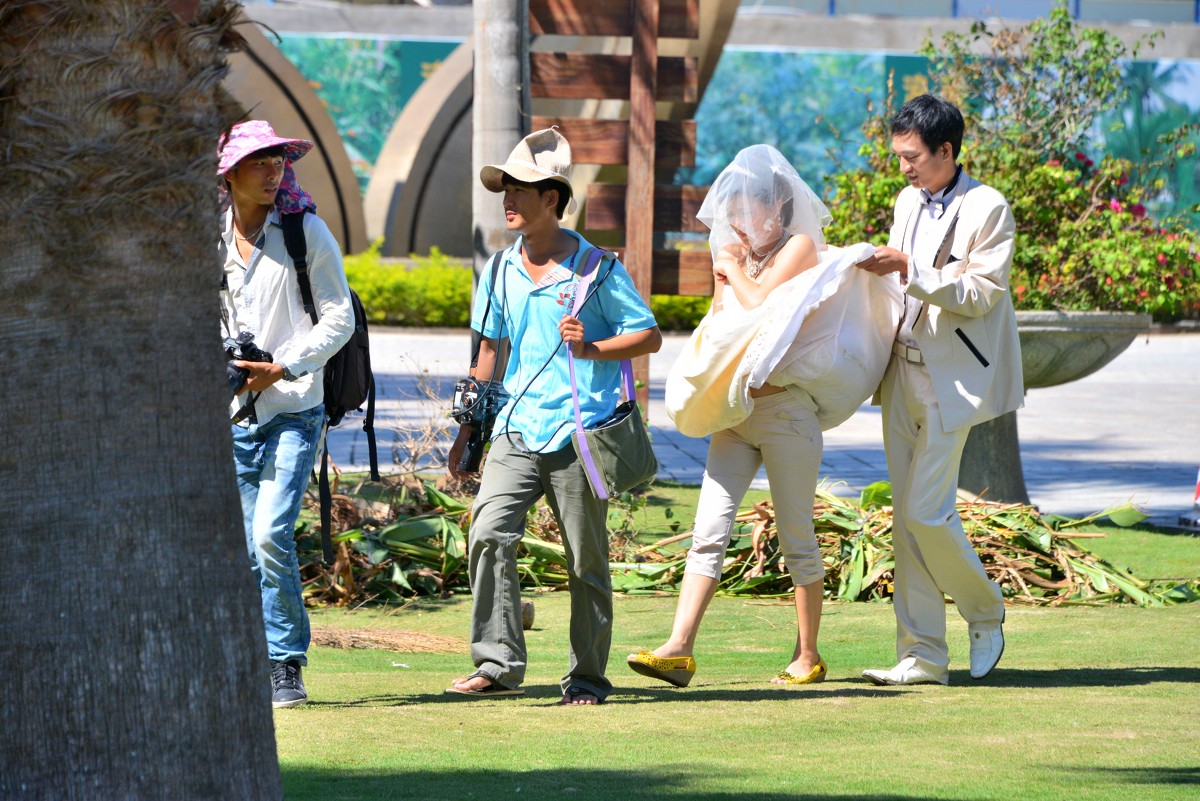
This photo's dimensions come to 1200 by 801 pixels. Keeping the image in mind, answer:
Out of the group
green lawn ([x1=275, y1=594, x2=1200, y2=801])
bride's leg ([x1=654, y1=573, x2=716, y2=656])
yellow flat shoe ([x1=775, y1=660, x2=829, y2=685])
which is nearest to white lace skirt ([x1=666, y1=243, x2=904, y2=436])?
bride's leg ([x1=654, y1=573, x2=716, y2=656])

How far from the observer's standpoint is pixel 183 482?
2.92 metres

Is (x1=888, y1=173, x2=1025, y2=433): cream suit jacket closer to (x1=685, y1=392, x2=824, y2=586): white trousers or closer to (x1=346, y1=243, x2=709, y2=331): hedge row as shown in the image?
(x1=685, y1=392, x2=824, y2=586): white trousers

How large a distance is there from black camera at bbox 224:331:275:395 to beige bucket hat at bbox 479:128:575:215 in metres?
0.93

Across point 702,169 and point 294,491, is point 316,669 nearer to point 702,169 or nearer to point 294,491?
point 294,491

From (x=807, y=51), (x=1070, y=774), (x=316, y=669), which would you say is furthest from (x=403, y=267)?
(x=1070, y=774)

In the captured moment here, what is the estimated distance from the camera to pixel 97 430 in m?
2.85

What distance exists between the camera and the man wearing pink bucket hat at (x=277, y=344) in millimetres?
5121

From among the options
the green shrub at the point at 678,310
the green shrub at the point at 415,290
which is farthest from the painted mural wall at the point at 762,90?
the green shrub at the point at 415,290

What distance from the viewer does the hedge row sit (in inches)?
1008

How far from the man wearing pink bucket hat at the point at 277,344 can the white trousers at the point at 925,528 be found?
1.99 m

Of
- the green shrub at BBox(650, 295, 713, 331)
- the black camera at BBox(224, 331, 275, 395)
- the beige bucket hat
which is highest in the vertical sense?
the beige bucket hat

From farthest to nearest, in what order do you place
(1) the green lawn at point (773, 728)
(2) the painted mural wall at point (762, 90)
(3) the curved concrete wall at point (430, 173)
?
1. (2) the painted mural wall at point (762, 90)
2. (3) the curved concrete wall at point (430, 173)
3. (1) the green lawn at point (773, 728)

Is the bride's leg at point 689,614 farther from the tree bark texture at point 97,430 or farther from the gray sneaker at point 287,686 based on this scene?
the tree bark texture at point 97,430

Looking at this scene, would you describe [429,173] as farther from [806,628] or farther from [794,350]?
[806,628]
